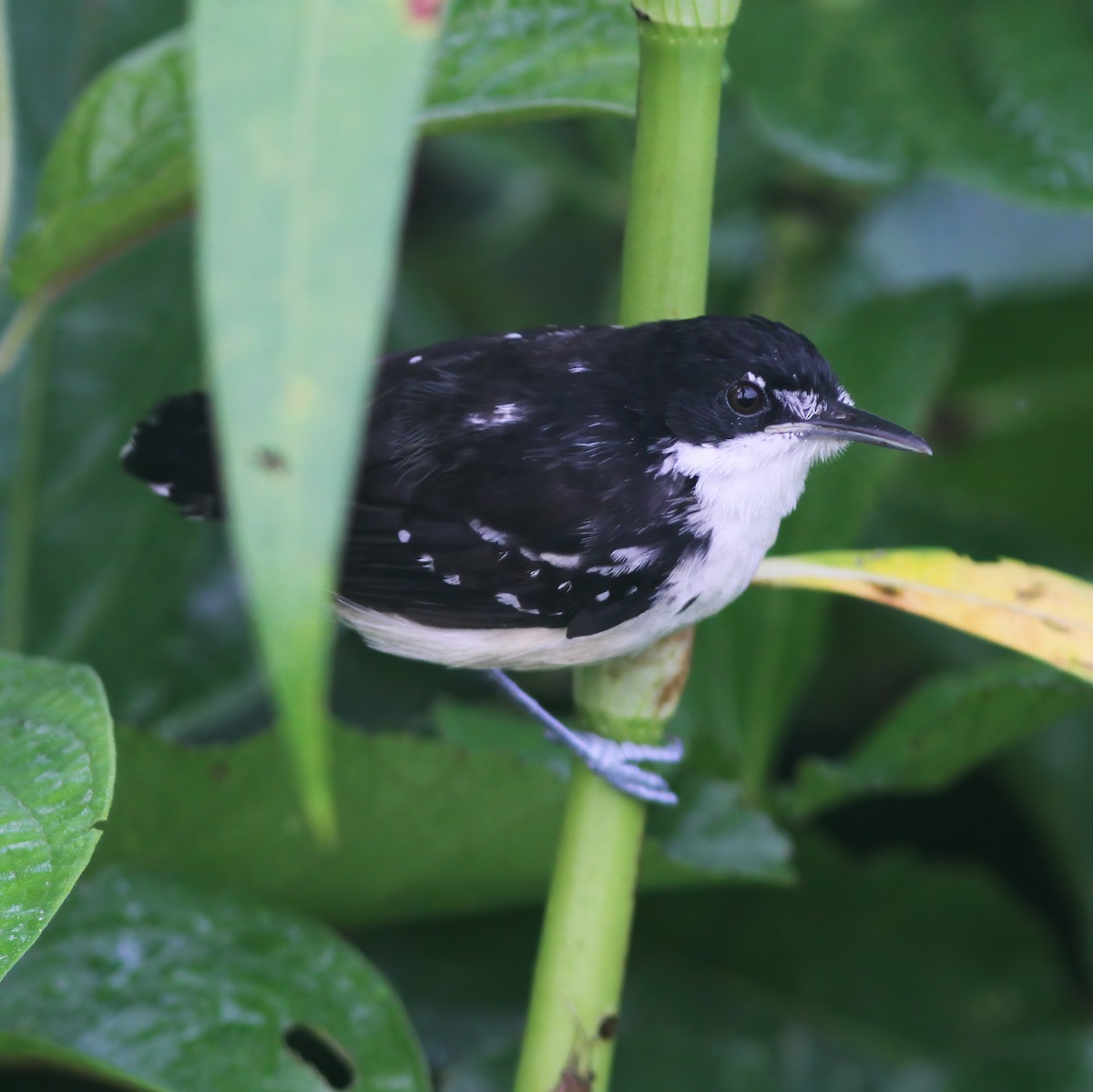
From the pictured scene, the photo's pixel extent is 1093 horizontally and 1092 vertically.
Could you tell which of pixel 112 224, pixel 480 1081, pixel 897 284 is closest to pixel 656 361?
pixel 112 224

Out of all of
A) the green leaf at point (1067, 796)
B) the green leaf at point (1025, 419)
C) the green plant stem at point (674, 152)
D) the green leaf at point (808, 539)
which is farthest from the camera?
the green leaf at point (1025, 419)

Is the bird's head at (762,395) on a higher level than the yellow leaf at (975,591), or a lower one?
higher

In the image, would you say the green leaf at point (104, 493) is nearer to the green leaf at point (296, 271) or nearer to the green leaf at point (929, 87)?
the green leaf at point (929, 87)

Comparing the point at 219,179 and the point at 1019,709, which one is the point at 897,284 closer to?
the point at 1019,709

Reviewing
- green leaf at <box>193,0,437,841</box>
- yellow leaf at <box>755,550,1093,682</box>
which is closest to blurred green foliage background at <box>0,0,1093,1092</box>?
yellow leaf at <box>755,550,1093,682</box>

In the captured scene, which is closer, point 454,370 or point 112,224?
point 454,370

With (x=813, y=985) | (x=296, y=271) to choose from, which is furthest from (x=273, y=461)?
(x=813, y=985)

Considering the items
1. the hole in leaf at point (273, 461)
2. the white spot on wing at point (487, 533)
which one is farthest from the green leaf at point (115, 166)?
the hole in leaf at point (273, 461)
